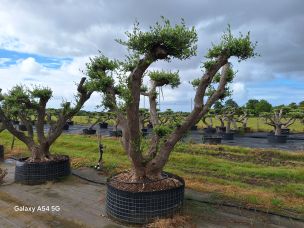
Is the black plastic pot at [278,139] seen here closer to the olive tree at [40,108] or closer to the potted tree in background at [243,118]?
the potted tree in background at [243,118]

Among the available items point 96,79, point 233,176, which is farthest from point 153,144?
point 233,176

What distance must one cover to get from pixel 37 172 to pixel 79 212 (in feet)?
10.5

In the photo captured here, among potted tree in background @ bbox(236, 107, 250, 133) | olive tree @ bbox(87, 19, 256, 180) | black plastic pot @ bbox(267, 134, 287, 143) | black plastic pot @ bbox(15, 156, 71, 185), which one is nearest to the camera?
olive tree @ bbox(87, 19, 256, 180)

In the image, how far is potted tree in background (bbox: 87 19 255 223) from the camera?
6.07 meters

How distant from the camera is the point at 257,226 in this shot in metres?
6.27

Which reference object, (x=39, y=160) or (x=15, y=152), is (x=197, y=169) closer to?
(x=39, y=160)

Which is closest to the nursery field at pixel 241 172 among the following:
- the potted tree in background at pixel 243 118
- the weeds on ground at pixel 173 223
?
the weeds on ground at pixel 173 223

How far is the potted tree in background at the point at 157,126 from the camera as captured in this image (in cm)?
607

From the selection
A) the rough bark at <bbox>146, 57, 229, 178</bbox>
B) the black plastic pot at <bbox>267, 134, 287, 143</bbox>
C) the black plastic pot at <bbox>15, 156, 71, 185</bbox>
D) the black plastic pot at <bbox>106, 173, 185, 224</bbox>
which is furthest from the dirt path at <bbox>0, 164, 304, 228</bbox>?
the black plastic pot at <bbox>267, 134, 287, 143</bbox>

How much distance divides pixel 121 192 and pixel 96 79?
2782 millimetres

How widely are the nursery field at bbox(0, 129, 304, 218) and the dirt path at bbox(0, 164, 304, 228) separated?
58 centimetres

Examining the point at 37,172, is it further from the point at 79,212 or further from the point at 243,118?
the point at 243,118

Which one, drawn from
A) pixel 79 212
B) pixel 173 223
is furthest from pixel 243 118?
pixel 173 223

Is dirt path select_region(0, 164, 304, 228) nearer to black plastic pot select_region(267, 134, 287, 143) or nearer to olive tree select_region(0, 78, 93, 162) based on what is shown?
olive tree select_region(0, 78, 93, 162)
